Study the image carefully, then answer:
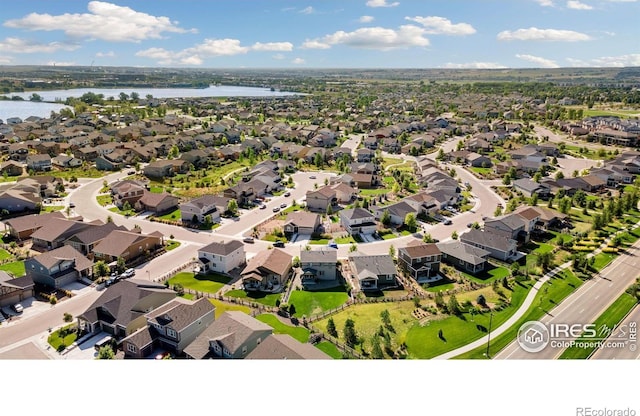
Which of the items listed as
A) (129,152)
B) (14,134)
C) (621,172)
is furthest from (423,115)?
(14,134)

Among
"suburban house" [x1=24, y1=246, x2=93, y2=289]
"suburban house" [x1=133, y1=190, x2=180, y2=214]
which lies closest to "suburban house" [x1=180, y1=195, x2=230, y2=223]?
"suburban house" [x1=133, y1=190, x2=180, y2=214]

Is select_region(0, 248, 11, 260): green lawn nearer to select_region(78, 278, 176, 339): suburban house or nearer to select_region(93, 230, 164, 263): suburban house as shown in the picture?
select_region(93, 230, 164, 263): suburban house

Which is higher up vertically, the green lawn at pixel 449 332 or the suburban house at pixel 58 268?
the suburban house at pixel 58 268

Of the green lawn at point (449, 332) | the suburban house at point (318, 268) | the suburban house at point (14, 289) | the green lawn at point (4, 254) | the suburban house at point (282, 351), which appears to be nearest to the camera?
the suburban house at point (282, 351)

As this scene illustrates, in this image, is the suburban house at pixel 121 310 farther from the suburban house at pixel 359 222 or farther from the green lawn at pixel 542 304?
the suburban house at pixel 359 222

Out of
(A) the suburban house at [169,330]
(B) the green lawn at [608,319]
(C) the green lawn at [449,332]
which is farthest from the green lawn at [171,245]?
(B) the green lawn at [608,319]

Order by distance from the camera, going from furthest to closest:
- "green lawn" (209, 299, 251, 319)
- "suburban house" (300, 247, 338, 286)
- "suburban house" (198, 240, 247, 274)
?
"suburban house" (198, 240, 247, 274) < "suburban house" (300, 247, 338, 286) < "green lawn" (209, 299, 251, 319)

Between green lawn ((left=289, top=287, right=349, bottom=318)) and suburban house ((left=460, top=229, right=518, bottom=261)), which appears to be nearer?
green lawn ((left=289, top=287, right=349, bottom=318))
